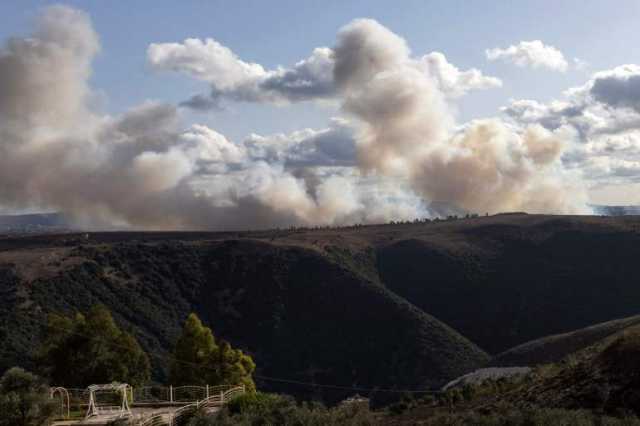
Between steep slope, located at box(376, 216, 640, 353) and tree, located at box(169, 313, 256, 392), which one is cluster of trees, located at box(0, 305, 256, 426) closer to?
tree, located at box(169, 313, 256, 392)

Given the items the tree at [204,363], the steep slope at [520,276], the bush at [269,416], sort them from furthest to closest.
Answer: the steep slope at [520,276], the tree at [204,363], the bush at [269,416]

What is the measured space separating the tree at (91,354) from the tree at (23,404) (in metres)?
27.0

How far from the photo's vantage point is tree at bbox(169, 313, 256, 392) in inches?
2822

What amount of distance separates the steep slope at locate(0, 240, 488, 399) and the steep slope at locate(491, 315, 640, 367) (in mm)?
13342

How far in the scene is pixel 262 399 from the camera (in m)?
42.4

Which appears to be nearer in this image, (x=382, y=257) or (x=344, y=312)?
(x=344, y=312)

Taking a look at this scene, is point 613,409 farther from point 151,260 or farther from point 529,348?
point 151,260

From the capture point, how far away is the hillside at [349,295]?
11693 centimetres

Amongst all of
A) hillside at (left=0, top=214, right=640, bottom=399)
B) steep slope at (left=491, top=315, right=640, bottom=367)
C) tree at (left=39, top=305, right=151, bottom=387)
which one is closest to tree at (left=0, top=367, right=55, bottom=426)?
tree at (left=39, top=305, right=151, bottom=387)

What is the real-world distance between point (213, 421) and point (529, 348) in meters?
70.4

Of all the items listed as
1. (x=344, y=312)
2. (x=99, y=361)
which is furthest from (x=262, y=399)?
(x=344, y=312)

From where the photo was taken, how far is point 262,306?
→ 143 meters

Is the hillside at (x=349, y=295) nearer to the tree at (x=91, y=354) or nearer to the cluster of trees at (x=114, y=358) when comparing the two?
the tree at (x=91, y=354)

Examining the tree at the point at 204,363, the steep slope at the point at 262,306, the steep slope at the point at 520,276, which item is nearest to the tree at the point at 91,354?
the tree at the point at 204,363
